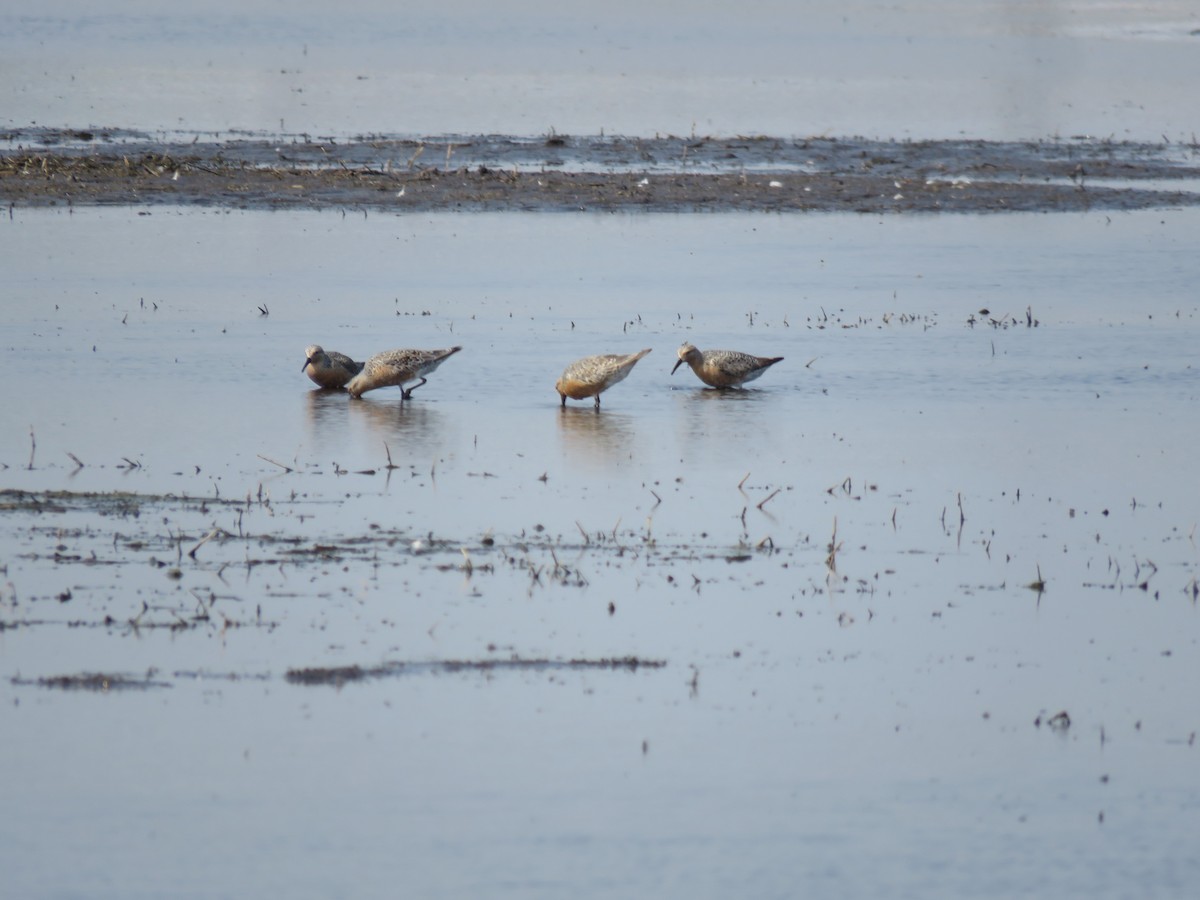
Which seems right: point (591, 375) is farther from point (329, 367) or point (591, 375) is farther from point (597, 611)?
point (597, 611)

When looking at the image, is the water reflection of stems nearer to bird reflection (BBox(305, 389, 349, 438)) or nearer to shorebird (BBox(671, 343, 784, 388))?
bird reflection (BBox(305, 389, 349, 438))

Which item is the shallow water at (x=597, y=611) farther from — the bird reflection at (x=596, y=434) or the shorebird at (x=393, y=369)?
the shorebird at (x=393, y=369)

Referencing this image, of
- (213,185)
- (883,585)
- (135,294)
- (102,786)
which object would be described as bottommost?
(102,786)

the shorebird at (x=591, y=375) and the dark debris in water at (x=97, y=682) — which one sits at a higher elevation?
the shorebird at (x=591, y=375)

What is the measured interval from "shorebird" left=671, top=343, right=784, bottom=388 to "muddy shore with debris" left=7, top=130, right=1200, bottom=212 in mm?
11388

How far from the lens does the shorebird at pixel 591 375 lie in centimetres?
1526

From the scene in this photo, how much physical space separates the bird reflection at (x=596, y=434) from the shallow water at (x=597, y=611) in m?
0.05

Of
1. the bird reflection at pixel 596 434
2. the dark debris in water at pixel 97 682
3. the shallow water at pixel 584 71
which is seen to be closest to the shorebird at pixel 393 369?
the bird reflection at pixel 596 434

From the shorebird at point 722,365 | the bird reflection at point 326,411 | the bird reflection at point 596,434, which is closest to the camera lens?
the bird reflection at point 596,434

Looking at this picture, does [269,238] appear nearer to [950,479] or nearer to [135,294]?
[135,294]

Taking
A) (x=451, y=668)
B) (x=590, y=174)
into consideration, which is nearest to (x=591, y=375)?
(x=451, y=668)

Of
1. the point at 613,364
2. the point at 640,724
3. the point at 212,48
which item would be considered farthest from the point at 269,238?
the point at 212,48

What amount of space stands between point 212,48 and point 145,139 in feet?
74.6

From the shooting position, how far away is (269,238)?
24000mm
